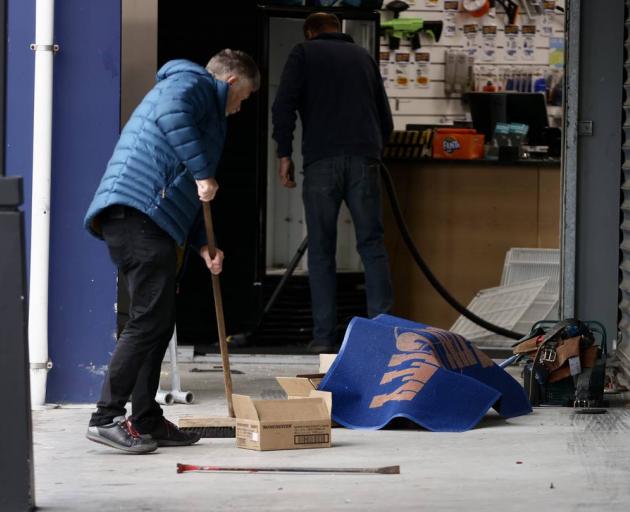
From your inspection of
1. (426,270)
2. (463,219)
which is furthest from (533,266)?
(426,270)

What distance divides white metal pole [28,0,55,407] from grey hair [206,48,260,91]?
1057mm

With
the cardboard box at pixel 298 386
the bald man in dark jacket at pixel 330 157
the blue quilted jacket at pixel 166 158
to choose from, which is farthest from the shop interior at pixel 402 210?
the blue quilted jacket at pixel 166 158

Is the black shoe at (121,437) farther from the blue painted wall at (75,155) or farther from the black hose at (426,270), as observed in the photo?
the black hose at (426,270)

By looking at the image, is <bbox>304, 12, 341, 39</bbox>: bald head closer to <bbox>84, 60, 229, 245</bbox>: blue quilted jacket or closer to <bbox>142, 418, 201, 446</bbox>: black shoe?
<bbox>84, 60, 229, 245</bbox>: blue quilted jacket

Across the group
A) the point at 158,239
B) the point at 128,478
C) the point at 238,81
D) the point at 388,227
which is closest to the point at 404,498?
the point at 128,478

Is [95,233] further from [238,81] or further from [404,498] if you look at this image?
[404,498]

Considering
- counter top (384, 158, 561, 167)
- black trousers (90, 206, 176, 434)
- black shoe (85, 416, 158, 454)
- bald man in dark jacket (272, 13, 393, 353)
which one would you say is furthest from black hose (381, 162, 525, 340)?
black shoe (85, 416, 158, 454)

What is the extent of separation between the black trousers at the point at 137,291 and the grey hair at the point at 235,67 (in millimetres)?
718

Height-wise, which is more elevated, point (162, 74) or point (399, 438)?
point (162, 74)

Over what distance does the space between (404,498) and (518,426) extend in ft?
5.42

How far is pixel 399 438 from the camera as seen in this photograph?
18.5ft

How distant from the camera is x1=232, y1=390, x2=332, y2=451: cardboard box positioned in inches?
209

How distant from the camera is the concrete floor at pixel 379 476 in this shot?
14.4 feet

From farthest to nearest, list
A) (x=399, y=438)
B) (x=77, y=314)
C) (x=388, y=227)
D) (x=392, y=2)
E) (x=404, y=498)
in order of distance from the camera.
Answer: (x=392, y=2)
(x=388, y=227)
(x=77, y=314)
(x=399, y=438)
(x=404, y=498)
